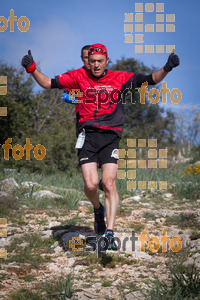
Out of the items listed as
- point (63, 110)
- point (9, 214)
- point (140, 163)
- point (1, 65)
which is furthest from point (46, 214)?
point (63, 110)

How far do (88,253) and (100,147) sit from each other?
1.25 metres

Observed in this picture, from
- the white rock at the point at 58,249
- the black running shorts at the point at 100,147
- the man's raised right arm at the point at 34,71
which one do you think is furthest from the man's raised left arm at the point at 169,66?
the white rock at the point at 58,249

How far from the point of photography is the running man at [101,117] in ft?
13.7

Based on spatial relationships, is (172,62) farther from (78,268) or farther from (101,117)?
(78,268)

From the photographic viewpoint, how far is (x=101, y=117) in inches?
164

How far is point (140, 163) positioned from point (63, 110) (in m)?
4.64

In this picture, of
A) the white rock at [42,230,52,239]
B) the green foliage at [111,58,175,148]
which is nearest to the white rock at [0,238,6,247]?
the white rock at [42,230,52,239]

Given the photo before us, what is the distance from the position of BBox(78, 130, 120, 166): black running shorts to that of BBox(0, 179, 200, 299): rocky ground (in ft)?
3.55

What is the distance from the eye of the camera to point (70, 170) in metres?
11.6

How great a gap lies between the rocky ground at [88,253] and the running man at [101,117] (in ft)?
1.91

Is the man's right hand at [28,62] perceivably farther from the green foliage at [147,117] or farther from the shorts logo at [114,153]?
the green foliage at [147,117]

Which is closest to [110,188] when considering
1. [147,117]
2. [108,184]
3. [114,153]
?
[108,184]

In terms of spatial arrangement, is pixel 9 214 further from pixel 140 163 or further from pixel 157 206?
pixel 140 163

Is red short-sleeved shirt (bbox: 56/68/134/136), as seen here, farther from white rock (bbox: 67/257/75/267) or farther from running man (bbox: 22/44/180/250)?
white rock (bbox: 67/257/75/267)
